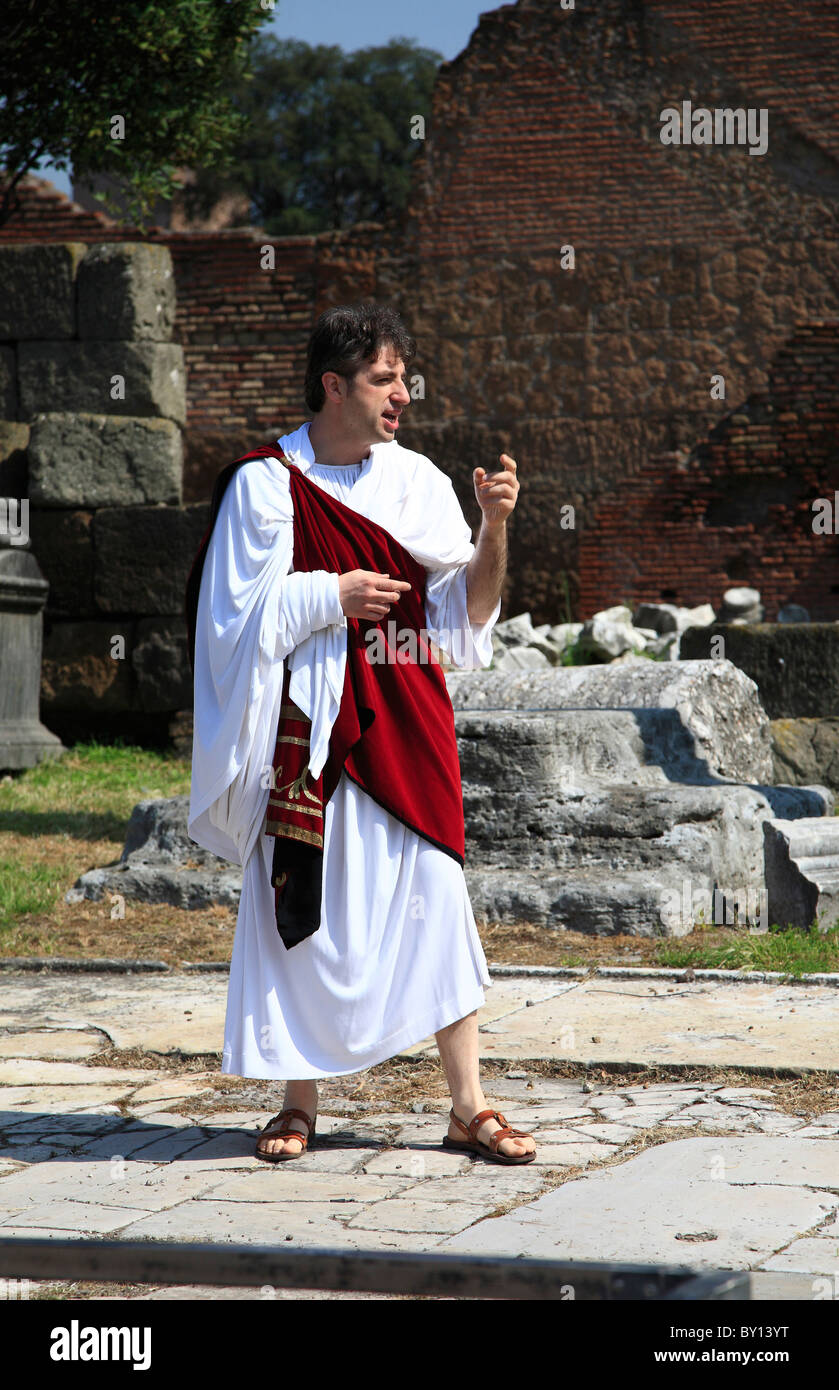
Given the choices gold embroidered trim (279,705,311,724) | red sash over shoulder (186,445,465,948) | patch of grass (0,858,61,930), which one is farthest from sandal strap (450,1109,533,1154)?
patch of grass (0,858,61,930)

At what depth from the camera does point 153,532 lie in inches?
399

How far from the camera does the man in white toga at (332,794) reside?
321cm

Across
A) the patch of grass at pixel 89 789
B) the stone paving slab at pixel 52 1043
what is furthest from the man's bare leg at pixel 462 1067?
the patch of grass at pixel 89 789

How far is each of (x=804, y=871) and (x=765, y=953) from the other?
460 millimetres

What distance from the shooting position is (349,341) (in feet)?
11.2

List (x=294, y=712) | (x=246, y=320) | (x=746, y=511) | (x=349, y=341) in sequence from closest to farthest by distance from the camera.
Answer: (x=294, y=712) < (x=349, y=341) < (x=746, y=511) < (x=246, y=320)

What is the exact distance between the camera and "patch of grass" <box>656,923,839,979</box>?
4828 millimetres

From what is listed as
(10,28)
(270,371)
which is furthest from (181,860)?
(270,371)

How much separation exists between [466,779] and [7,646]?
4.85 metres

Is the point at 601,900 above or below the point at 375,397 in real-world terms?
below

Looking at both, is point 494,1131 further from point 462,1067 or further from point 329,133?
point 329,133

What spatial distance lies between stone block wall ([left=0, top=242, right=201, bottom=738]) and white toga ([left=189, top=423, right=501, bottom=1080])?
6.65m

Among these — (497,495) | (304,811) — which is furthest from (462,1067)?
(497,495)

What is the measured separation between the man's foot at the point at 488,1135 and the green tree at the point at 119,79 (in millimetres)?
9634
